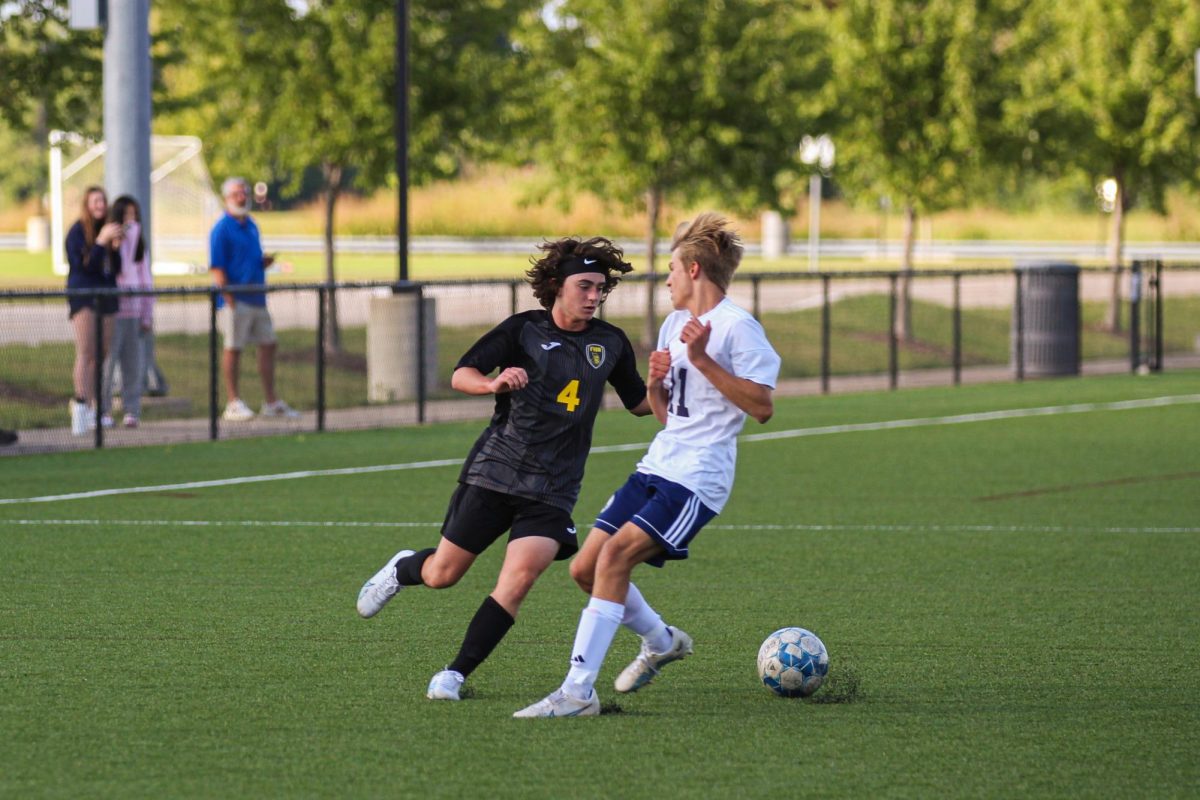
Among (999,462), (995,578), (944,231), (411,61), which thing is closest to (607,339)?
(995,578)

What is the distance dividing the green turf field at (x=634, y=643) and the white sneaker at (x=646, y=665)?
0.08 m

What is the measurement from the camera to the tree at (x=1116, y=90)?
98.3 feet

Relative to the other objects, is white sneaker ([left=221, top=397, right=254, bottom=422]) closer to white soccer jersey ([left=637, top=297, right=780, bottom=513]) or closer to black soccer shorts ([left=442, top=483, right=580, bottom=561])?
black soccer shorts ([left=442, top=483, right=580, bottom=561])

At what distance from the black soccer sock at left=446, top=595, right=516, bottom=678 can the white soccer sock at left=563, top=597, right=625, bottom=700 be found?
1.15ft

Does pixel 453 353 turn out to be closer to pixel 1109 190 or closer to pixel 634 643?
pixel 1109 190

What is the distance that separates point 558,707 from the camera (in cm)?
667

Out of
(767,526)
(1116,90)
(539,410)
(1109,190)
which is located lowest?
(767,526)

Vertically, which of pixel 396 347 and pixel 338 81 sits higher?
pixel 338 81

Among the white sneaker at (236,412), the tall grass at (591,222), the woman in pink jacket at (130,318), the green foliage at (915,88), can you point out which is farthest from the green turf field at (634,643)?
the tall grass at (591,222)

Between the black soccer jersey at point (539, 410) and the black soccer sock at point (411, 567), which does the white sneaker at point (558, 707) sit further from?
the black soccer sock at point (411, 567)

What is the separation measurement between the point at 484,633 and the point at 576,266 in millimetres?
1377

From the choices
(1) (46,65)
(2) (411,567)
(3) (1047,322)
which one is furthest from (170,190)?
(2) (411,567)

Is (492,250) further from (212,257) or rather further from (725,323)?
(725,323)

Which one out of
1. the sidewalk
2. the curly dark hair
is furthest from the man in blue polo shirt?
the curly dark hair
